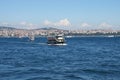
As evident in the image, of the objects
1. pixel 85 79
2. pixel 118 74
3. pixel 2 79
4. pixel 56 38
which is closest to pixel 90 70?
pixel 118 74

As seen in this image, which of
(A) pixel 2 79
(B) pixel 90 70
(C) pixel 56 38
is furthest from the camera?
(C) pixel 56 38

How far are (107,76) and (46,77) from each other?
7267 millimetres

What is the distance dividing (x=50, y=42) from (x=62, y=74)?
4170 inches

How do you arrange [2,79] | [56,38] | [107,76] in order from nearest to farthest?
[2,79] → [107,76] → [56,38]

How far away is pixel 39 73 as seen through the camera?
145 ft

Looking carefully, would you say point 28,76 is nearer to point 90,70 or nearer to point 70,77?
point 70,77

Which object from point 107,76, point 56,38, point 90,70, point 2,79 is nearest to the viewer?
point 2,79

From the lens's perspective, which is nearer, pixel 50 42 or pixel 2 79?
pixel 2 79

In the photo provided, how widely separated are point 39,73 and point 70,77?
523cm

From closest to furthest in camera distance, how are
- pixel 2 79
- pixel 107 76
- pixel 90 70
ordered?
1. pixel 2 79
2. pixel 107 76
3. pixel 90 70

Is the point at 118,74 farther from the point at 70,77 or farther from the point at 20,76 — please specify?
the point at 20,76

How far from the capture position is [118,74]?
43125 mm

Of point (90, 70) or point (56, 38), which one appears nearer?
point (90, 70)

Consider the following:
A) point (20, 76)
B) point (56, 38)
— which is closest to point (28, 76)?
point (20, 76)
